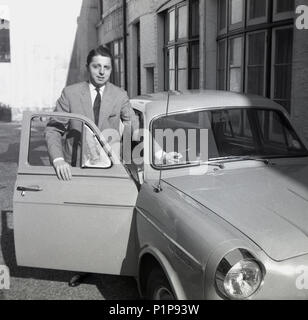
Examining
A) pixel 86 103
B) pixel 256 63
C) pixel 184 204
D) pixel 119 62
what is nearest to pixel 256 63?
pixel 256 63

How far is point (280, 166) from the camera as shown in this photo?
11.3 feet

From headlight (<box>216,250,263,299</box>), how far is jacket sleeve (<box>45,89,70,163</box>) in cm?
172

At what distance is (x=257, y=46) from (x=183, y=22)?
4.03m

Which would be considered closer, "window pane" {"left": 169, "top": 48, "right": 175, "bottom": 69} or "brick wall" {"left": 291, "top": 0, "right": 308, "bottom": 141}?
"brick wall" {"left": 291, "top": 0, "right": 308, "bottom": 141}

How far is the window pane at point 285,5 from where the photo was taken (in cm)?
693

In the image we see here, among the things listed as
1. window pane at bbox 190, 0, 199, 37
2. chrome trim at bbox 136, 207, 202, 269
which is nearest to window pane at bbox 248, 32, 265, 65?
window pane at bbox 190, 0, 199, 37

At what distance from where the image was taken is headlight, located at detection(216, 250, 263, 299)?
7.39ft

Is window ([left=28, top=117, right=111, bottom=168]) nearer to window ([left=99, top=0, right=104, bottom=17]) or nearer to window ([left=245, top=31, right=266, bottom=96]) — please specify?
window ([left=245, top=31, right=266, bottom=96])

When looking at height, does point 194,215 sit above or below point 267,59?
below

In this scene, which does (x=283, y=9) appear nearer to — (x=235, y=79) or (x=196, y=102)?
(x=235, y=79)

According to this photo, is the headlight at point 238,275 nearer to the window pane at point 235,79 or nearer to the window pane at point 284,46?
the window pane at point 284,46

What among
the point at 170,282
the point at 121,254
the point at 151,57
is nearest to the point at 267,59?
the point at 121,254

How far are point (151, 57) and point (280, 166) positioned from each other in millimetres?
11234
